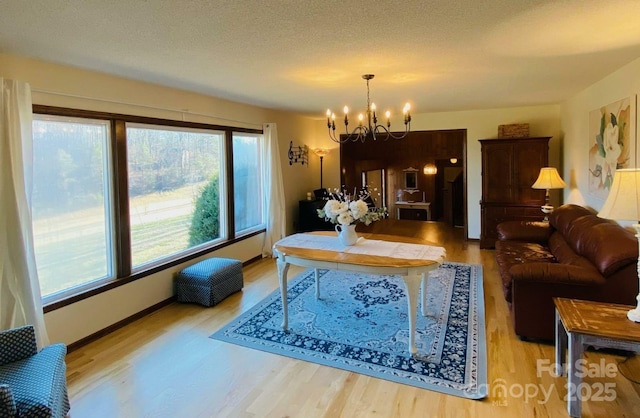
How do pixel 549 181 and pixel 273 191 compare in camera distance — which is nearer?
pixel 549 181

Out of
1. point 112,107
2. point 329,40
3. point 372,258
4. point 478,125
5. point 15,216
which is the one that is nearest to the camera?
point 329,40

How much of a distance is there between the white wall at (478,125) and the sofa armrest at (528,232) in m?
1.81

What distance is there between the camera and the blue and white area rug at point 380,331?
278 centimetres

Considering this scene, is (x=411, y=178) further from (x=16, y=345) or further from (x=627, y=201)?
(x=16, y=345)

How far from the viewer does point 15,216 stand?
2697 millimetres

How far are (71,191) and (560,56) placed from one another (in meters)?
4.24

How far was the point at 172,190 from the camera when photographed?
445 centimetres

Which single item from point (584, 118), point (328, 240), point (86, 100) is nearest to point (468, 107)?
point (584, 118)

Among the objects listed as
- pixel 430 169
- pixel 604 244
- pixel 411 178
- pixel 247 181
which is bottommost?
pixel 604 244

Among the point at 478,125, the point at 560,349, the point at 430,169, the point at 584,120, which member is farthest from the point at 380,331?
the point at 430,169

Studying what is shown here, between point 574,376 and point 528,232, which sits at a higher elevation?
point 528,232

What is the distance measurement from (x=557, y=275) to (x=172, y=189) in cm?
391

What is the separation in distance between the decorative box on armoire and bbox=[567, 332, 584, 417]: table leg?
437 centimetres

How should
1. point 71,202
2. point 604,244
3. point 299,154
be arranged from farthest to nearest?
point 299,154 → point 71,202 → point 604,244
